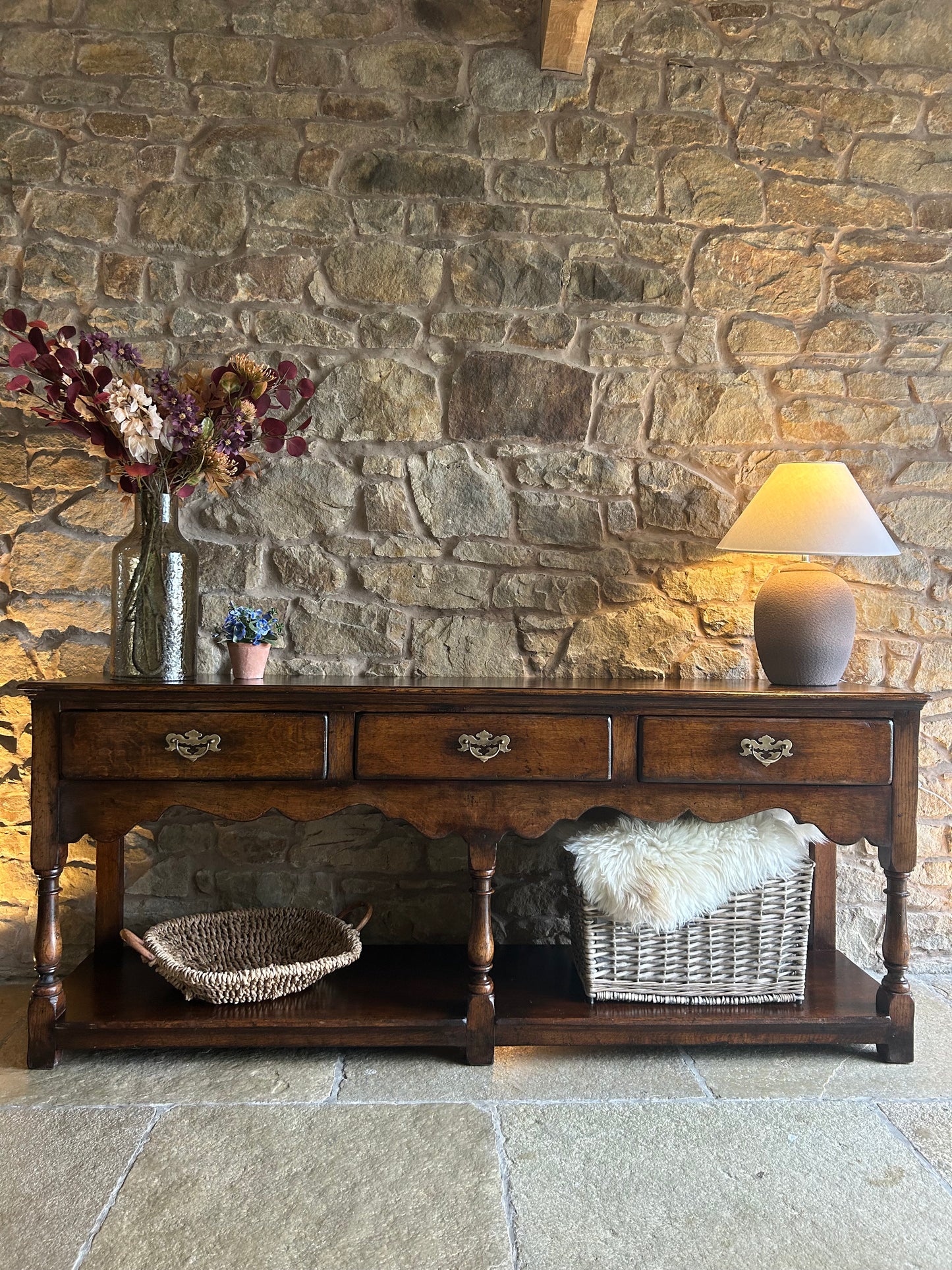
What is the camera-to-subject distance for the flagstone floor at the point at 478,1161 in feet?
4.75

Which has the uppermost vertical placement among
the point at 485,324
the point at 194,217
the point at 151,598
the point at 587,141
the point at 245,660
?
the point at 587,141

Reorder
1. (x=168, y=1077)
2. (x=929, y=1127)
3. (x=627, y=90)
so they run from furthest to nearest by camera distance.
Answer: (x=627, y=90) < (x=168, y=1077) < (x=929, y=1127)

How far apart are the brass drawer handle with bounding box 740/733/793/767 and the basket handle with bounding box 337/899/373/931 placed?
100cm

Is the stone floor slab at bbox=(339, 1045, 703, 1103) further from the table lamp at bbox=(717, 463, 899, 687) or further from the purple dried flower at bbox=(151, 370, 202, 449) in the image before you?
the purple dried flower at bbox=(151, 370, 202, 449)

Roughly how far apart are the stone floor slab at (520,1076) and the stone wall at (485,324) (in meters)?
0.50

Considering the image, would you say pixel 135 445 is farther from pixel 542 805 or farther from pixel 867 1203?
pixel 867 1203

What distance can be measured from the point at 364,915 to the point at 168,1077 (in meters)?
0.59

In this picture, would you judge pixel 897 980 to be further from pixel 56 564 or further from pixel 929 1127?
pixel 56 564

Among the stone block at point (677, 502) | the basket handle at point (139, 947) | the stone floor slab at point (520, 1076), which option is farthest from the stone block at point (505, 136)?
the stone floor slab at point (520, 1076)

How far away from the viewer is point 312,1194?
1580mm

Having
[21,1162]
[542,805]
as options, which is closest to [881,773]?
[542,805]

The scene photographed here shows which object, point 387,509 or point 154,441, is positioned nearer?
point 154,441

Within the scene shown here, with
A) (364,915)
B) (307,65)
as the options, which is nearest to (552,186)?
(307,65)

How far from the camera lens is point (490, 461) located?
2.59 metres
